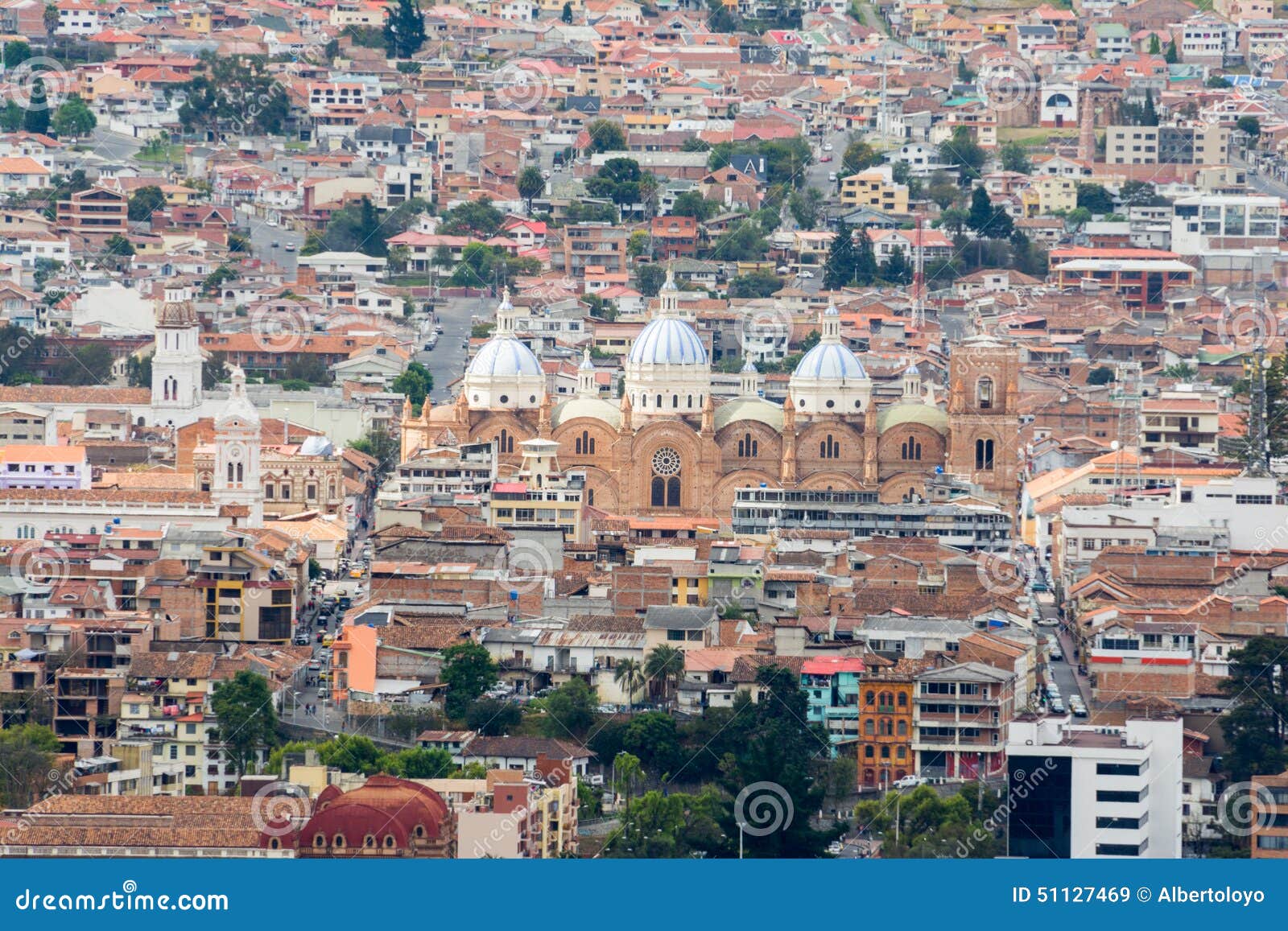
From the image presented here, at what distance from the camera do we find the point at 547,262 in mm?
122125

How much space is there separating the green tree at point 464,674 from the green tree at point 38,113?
76.7 metres

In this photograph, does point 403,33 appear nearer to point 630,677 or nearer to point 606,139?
point 606,139

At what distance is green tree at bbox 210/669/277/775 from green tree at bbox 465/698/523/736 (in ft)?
9.87

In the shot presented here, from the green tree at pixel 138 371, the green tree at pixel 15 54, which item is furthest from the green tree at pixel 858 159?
the green tree at pixel 138 371

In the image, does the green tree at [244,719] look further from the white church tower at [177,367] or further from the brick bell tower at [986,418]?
the white church tower at [177,367]

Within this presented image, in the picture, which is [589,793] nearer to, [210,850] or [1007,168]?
[210,850]

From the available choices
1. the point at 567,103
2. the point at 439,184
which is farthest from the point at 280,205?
the point at 567,103

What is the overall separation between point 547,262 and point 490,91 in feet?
96.0

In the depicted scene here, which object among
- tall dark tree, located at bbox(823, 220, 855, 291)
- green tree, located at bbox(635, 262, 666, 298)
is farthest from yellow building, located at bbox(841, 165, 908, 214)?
green tree, located at bbox(635, 262, 666, 298)

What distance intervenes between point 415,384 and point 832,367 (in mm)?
17232

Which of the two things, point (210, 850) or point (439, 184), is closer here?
point (210, 850)

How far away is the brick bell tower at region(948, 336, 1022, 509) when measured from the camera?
3332 inches

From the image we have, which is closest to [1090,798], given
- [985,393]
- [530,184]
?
[985,393]

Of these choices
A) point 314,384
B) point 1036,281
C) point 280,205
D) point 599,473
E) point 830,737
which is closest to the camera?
point 830,737
